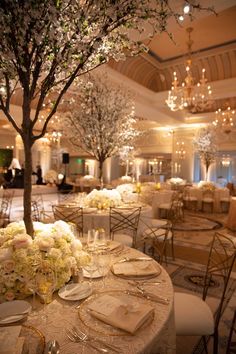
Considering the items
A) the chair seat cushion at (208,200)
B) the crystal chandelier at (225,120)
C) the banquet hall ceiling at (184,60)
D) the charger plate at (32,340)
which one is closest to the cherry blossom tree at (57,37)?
the charger plate at (32,340)

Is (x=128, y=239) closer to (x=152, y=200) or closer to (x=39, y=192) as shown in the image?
(x=152, y=200)

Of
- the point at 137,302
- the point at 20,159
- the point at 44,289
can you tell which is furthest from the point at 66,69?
the point at 20,159

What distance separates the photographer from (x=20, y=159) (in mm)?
18312

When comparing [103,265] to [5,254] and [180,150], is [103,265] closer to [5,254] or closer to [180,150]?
[5,254]

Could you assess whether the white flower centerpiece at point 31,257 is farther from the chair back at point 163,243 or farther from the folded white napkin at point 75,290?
the chair back at point 163,243

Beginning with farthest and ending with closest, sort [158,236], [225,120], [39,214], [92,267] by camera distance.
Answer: [225,120] → [39,214] → [158,236] → [92,267]

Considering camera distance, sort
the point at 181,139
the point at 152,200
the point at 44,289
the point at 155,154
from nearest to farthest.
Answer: the point at 44,289 → the point at 152,200 → the point at 181,139 → the point at 155,154

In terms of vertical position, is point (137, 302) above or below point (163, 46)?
below

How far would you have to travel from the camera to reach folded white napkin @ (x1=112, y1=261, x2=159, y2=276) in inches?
74.7

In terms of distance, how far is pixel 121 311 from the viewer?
1.39m

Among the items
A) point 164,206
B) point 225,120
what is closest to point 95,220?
point 164,206

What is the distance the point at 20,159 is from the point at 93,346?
18.5 m

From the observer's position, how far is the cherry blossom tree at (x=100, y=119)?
490 centimetres

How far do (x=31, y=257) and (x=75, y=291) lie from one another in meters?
0.35
